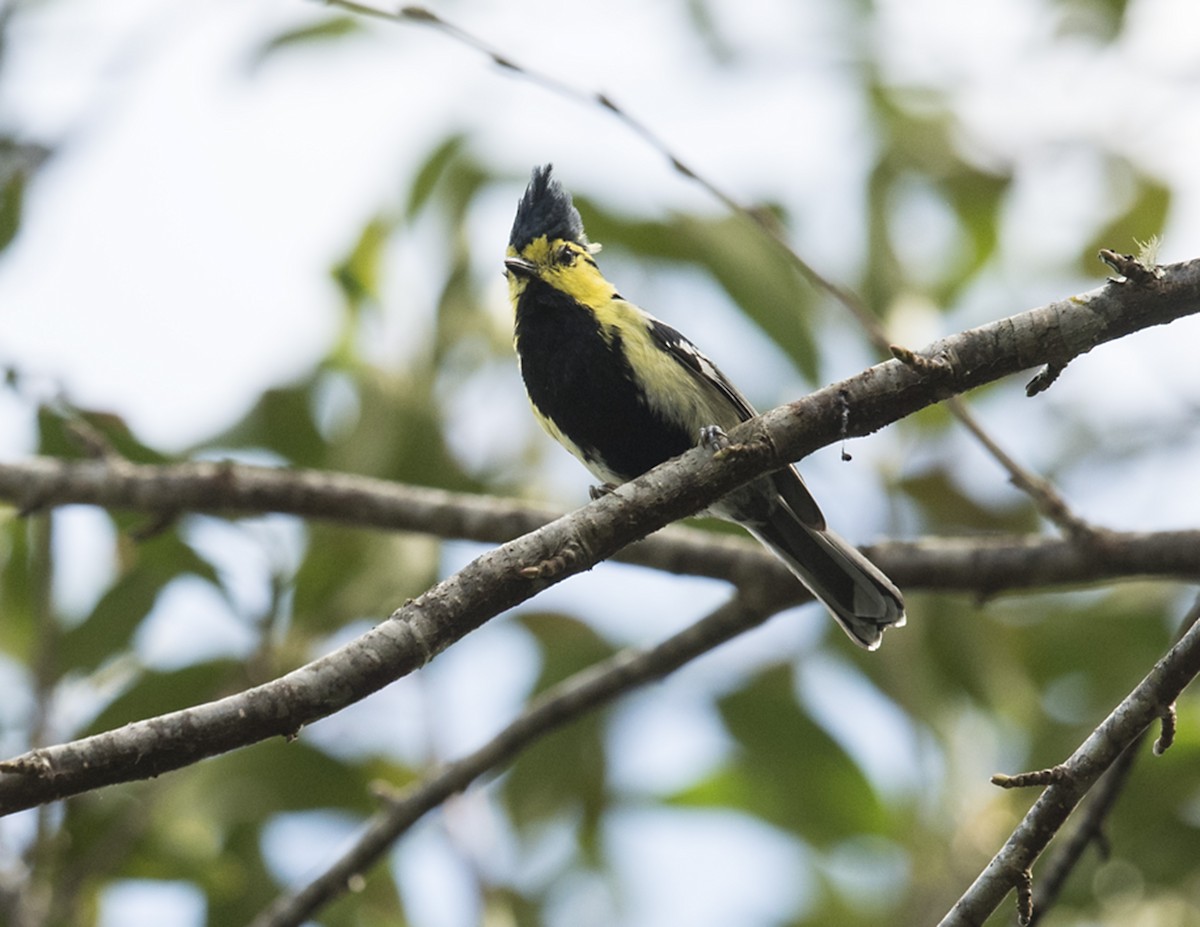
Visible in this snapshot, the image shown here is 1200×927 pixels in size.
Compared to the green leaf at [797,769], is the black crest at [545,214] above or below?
above

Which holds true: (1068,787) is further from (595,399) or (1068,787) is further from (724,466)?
(595,399)

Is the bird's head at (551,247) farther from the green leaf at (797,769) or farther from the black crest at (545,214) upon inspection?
the green leaf at (797,769)

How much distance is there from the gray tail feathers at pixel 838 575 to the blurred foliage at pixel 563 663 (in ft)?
2.39

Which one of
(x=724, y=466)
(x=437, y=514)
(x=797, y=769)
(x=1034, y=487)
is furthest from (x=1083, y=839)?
(x=437, y=514)

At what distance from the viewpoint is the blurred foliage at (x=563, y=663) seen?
4363mm

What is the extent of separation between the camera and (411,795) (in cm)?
388

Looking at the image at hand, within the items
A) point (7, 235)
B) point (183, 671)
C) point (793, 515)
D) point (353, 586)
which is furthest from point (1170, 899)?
point (7, 235)

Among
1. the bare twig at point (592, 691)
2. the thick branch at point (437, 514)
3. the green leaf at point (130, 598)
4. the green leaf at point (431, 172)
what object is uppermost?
the green leaf at point (431, 172)

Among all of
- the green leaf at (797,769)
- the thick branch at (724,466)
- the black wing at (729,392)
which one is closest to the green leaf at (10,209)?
the black wing at (729,392)

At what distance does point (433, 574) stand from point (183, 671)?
939mm

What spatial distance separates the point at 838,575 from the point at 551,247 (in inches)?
56.9

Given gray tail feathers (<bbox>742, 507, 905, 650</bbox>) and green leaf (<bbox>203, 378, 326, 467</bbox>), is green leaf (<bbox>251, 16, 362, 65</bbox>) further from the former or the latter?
gray tail feathers (<bbox>742, 507, 905, 650</bbox>)

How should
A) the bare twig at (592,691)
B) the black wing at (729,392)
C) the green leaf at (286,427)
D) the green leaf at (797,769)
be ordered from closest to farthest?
the black wing at (729,392) → the bare twig at (592,691) → the green leaf at (797,769) → the green leaf at (286,427)

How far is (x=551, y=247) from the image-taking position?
4.37 metres
